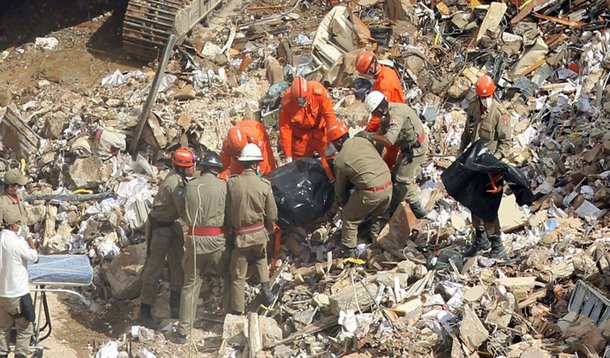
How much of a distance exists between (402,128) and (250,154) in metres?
1.72

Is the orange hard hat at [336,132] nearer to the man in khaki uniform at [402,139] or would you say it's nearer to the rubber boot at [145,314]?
the man in khaki uniform at [402,139]

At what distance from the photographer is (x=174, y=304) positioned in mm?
9750

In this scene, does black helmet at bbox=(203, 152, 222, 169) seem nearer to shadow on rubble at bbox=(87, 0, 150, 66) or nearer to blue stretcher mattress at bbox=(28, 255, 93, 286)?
blue stretcher mattress at bbox=(28, 255, 93, 286)

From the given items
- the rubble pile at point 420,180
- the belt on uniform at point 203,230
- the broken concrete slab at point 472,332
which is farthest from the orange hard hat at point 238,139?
the broken concrete slab at point 472,332

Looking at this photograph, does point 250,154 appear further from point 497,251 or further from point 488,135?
point 497,251

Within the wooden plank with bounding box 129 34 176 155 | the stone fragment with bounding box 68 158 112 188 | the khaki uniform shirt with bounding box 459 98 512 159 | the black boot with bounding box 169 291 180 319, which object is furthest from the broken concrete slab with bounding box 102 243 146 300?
the khaki uniform shirt with bounding box 459 98 512 159

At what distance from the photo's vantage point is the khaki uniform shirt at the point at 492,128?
944 centimetres

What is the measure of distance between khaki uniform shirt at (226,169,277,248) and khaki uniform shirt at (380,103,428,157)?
1445 millimetres

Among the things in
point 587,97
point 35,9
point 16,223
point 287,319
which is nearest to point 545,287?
point 287,319

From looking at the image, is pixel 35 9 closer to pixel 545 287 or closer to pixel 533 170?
pixel 533 170

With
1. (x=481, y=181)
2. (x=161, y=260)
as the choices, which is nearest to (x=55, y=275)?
(x=161, y=260)

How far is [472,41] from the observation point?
1341 cm

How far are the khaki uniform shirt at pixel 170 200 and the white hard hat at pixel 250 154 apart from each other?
677mm

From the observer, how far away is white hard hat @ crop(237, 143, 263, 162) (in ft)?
29.5
